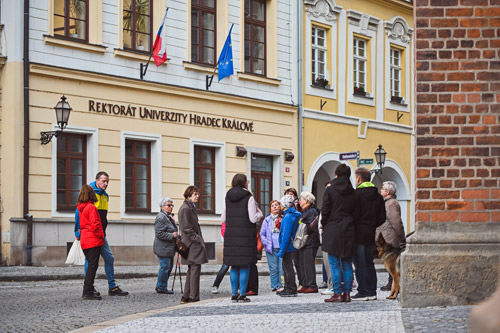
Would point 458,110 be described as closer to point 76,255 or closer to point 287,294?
point 287,294

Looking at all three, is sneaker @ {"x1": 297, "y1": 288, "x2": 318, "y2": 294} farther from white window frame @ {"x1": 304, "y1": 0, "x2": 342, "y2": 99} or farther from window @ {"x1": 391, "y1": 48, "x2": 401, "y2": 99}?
window @ {"x1": 391, "y1": 48, "x2": 401, "y2": 99}

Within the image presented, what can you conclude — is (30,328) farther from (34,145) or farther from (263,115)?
(263,115)

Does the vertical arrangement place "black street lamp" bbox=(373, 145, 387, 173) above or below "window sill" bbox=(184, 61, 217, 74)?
below

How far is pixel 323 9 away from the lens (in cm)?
3053

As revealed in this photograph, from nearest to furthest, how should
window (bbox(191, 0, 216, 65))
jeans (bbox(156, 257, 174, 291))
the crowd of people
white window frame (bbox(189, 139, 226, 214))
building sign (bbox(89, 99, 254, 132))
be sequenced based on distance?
Answer: the crowd of people, jeans (bbox(156, 257, 174, 291)), building sign (bbox(89, 99, 254, 132)), window (bbox(191, 0, 216, 65)), white window frame (bbox(189, 139, 226, 214))

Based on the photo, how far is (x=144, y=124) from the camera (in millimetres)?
24234

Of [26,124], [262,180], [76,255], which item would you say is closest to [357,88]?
[262,180]

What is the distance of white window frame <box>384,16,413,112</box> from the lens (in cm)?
3388

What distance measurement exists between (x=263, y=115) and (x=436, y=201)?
18.8 meters

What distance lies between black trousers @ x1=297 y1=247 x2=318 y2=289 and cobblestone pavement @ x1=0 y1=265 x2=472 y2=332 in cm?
57

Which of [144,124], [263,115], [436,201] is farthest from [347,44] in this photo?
[436,201]

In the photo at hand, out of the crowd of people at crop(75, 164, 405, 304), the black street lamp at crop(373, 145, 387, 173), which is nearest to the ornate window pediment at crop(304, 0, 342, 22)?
the black street lamp at crop(373, 145, 387, 173)

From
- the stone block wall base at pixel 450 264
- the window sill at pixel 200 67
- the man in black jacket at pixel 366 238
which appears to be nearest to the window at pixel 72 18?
the window sill at pixel 200 67

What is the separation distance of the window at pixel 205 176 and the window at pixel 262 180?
177 cm
